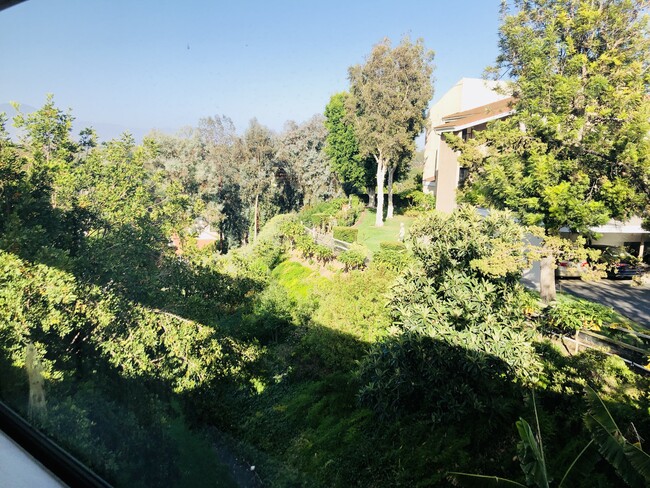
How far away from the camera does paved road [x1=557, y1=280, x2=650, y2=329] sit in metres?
3.34

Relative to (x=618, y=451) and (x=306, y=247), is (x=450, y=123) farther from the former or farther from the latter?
(x=618, y=451)

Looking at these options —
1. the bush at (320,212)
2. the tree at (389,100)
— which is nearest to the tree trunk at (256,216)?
the bush at (320,212)

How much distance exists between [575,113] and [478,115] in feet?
3.25

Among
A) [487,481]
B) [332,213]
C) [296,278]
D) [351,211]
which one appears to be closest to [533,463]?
[487,481]

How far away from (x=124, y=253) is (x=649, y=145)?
3383 mm

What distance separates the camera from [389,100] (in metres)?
4.62

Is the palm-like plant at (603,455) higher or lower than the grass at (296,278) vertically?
higher

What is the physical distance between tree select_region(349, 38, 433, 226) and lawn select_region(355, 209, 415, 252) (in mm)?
1045

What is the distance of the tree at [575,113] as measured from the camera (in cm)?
277

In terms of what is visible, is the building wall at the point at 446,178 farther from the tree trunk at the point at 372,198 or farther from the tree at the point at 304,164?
the tree at the point at 304,164

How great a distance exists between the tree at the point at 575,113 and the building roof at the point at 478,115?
13 cm

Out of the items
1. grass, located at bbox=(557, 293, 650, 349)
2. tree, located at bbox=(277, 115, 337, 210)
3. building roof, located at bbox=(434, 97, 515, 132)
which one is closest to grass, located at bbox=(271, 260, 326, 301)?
tree, located at bbox=(277, 115, 337, 210)

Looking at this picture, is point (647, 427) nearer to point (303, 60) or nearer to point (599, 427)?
point (599, 427)

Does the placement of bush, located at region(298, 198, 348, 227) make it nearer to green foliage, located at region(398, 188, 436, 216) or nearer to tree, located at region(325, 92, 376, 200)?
tree, located at region(325, 92, 376, 200)
